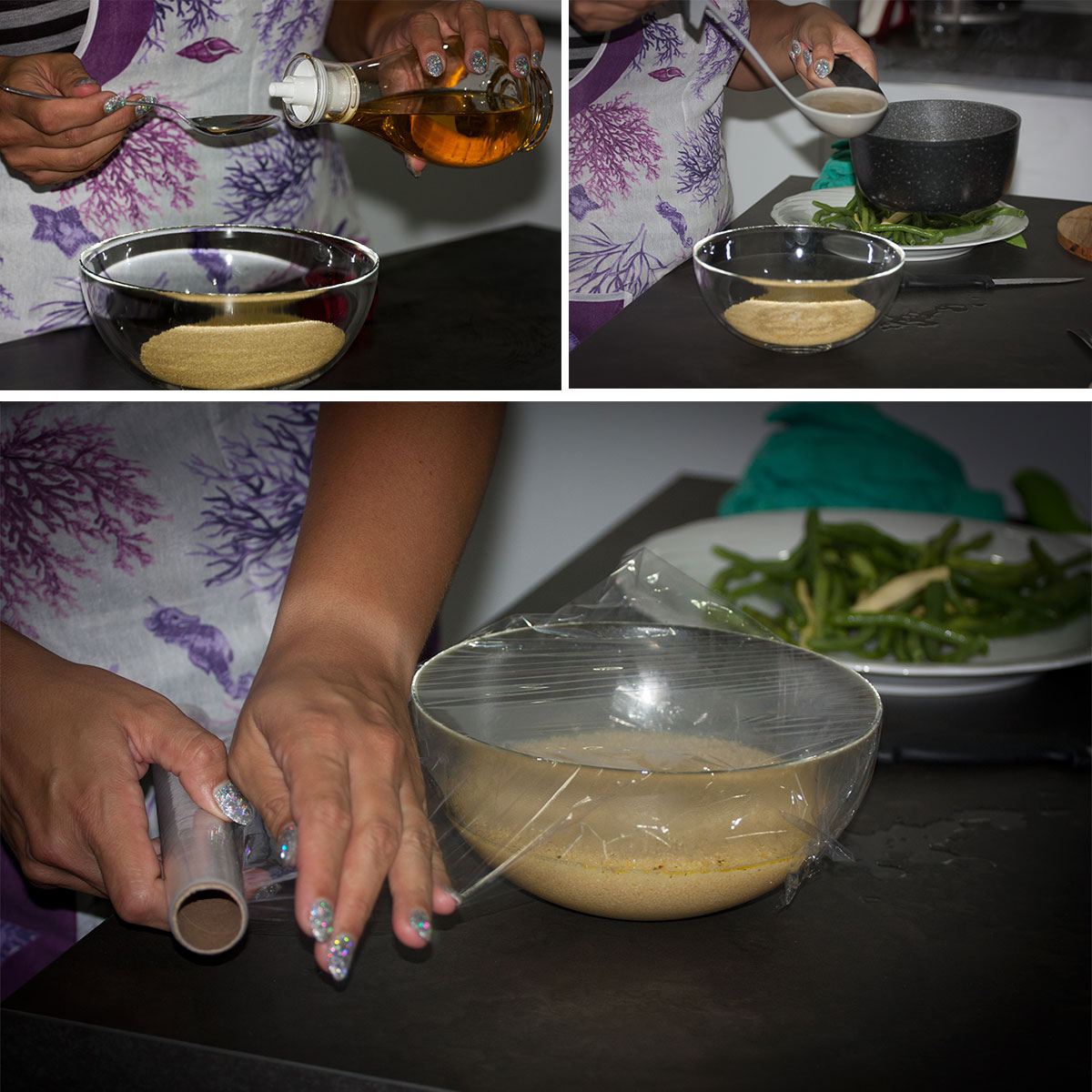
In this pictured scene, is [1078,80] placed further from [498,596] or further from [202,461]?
[498,596]

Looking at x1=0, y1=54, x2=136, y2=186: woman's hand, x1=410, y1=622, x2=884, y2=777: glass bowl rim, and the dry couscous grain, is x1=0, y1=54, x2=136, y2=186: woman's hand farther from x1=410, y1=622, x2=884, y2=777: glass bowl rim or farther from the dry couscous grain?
x1=410, y1=622, x2=884, y2=777: glass bowl rim

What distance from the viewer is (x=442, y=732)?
445 millimetres

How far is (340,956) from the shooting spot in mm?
375

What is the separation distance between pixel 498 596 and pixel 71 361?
1494 mm

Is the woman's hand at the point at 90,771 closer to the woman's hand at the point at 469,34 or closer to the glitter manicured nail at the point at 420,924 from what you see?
the glitter manicured nail at the point at 420,924

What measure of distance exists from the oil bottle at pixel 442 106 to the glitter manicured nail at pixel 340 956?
0.26 metres

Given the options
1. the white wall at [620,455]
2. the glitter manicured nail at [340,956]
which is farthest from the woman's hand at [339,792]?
the white wall at [620,455]

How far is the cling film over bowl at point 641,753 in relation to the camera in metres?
Result: 0.42

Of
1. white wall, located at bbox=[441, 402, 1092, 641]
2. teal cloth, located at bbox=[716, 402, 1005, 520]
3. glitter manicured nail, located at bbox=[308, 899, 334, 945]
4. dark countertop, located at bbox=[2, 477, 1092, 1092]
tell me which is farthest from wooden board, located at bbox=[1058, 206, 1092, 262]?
white wall, located at bbox=[441, 402, 1092, 641]

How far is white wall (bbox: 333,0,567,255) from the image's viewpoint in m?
1.11

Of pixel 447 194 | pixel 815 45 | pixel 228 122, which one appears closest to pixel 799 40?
pixel 815 45

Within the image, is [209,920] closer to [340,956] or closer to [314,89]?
[340,956]

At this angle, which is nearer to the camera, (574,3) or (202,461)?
(574,3)

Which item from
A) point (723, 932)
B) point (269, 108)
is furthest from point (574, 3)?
point (723, 932)
